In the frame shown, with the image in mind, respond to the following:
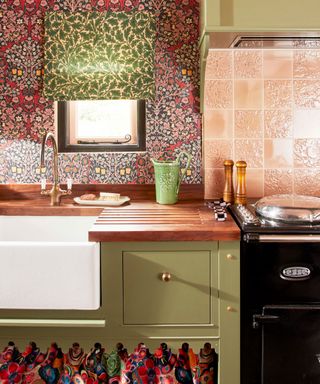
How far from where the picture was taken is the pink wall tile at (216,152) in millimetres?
2766

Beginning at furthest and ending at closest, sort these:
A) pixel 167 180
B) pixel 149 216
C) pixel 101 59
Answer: pixel 101 59, pixel 167 180, pixel 149 216

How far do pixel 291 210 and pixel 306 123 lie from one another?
840mm

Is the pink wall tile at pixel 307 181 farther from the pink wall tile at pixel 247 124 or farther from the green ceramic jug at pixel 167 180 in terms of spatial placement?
the green ceramic jug at pixel 167 180

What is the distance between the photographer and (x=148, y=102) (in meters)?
2.77

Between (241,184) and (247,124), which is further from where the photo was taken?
(247,124)

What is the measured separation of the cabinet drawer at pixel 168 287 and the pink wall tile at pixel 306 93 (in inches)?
45.0

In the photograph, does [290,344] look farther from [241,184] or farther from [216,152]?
[216,152]

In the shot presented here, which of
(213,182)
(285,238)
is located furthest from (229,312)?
(213,182)

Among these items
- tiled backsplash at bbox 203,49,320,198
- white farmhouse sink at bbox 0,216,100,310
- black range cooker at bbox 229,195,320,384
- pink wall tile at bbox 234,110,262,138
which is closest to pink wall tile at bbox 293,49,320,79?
tiled backsplash at bbox 203,49,320,198

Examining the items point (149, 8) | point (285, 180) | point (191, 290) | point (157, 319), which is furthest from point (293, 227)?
point (149, 8)

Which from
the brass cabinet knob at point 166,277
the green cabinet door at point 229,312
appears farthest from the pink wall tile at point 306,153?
the brass cabinet knob at point 166,277

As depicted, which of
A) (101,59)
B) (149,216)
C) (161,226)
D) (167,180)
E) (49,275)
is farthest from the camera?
(101,59)

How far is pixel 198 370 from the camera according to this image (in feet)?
6.83

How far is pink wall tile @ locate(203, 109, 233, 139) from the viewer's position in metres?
2.76
